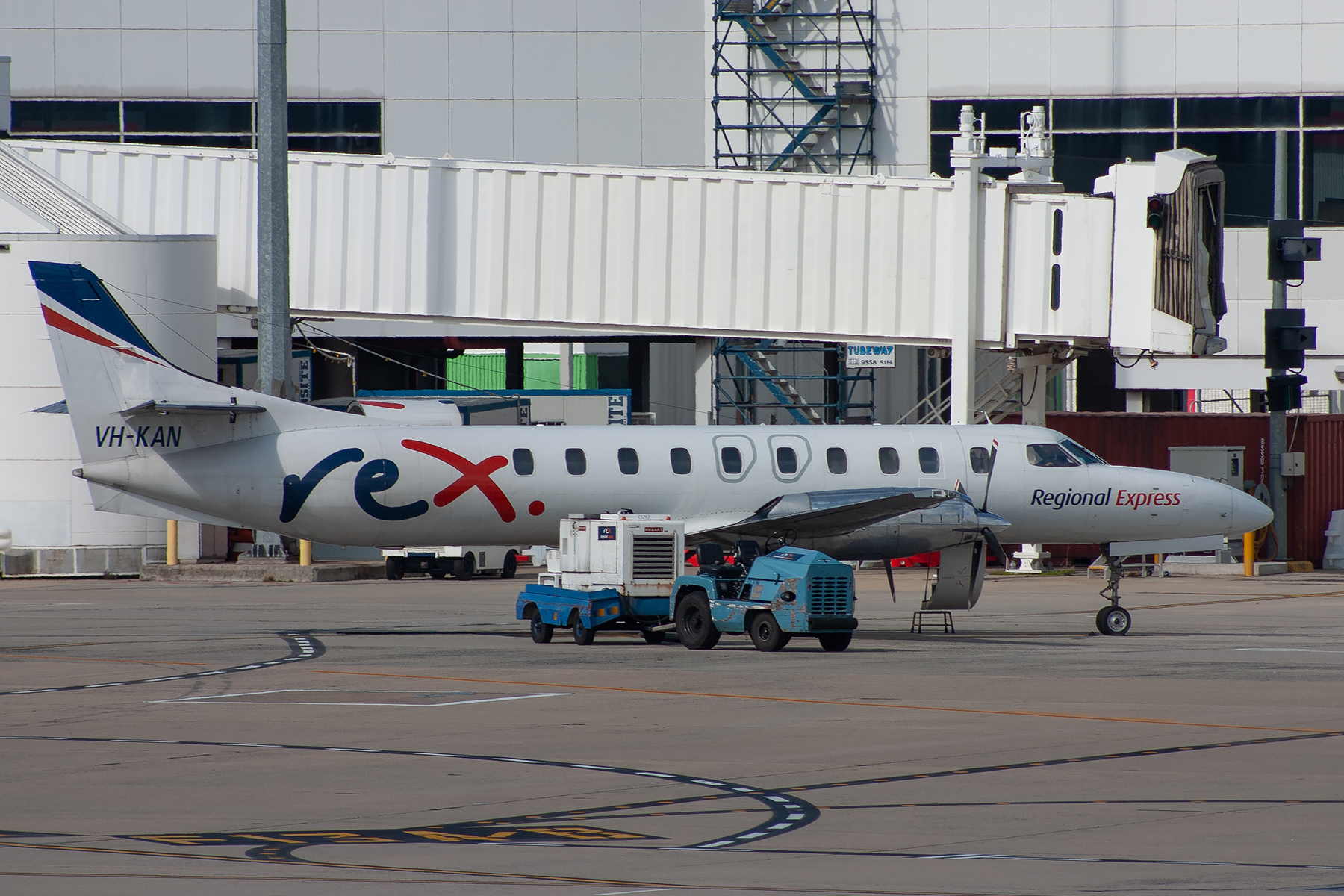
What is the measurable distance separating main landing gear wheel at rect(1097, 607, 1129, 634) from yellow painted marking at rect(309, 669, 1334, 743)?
9.63 metres

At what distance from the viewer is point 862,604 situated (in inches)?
1254

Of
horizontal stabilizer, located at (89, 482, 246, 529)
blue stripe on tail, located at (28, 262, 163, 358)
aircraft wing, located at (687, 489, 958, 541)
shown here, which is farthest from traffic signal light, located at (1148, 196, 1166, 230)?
blue stripe on tail, located at (28, 262, 163, 358)

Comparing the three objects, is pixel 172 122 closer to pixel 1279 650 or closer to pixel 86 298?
pixel 86 298

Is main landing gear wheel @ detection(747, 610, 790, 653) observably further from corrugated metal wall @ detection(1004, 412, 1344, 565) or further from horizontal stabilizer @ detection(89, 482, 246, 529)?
corrugated metal wall @ detection(1004, 412, 1344, 565)

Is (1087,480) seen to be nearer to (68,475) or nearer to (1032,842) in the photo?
(1032,842)

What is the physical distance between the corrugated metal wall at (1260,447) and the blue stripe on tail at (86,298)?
25328 millimetres

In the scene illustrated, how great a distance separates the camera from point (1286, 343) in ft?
113

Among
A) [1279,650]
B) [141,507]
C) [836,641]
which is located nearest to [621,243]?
[141,507]

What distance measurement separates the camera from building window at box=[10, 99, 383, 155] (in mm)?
51531

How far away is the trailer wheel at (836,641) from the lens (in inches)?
877

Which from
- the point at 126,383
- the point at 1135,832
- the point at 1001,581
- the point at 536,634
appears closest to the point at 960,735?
the point at 1135,832

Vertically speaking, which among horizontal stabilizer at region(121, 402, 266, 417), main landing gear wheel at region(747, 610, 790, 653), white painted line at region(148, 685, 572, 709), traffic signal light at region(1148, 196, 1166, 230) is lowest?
white painted line at region(148, 685, 572, 709)

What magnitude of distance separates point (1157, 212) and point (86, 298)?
78.4ft

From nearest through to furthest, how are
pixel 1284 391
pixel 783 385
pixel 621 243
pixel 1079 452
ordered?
pixel 1079 452 → pixel 1284 391 → pixel 621 243 → pixel 783 385
